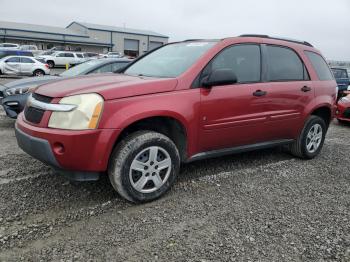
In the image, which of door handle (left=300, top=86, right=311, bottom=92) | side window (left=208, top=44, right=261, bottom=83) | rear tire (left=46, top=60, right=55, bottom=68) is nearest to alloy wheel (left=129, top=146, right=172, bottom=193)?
side window (left=208, top=44, right=261, bottom=83)

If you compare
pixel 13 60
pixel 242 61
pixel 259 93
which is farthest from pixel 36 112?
pixel 13 60

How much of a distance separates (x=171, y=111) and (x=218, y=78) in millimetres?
633

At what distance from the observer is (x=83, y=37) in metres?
54.0

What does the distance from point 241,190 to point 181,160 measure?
76cm

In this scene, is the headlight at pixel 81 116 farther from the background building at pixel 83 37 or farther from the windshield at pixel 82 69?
the background building at pixel 83 37

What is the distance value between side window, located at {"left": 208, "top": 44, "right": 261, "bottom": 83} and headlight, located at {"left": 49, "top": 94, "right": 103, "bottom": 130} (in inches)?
56.5

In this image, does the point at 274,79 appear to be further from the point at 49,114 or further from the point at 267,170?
the point at 49,114

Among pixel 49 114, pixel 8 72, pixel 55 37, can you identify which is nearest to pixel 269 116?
pixel 49 114

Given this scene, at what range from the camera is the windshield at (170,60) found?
3.77 meters

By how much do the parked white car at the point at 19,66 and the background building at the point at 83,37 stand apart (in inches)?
882

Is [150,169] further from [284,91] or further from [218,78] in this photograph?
[284,91]

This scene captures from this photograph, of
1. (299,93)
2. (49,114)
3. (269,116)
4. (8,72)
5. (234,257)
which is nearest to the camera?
(234,257)

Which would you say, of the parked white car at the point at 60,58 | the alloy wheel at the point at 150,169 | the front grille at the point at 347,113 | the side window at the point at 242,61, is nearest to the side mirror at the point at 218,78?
the side window at the point at 242,61

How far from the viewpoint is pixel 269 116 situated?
13.9 ft
